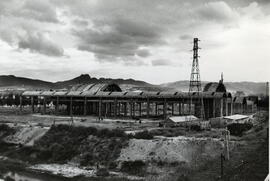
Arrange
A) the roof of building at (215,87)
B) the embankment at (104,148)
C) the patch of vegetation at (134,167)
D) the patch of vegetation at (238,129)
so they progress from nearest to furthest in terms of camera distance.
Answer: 1. the patch of vegetation at (134,167)
2. the embankment at (104,148)
3. the patch of vegetation at (238,129)
4. the roof of building at (215,87)

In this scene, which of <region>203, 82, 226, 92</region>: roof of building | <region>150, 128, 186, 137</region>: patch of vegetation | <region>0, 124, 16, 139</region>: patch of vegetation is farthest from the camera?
<region>203, 82, 226, 92</region>: roof of building

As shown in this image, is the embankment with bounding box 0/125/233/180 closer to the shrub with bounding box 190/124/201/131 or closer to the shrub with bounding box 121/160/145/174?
the shrub with bounding box 121/160/145/174

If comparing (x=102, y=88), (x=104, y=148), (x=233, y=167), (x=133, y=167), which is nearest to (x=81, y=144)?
(x=104, y=148)

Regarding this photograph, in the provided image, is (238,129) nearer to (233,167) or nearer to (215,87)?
(233,167)

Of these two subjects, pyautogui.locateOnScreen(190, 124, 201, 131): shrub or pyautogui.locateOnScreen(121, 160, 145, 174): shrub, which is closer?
pyautogui.locateOnScreen(121, 160, 145, 174): shrub

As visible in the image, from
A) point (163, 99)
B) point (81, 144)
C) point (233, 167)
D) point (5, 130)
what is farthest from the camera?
point (163, 99)

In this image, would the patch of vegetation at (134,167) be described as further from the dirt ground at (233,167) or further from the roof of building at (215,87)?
the roof of building at (215,87)

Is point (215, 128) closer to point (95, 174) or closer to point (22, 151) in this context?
point (95, 174)

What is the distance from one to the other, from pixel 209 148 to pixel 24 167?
61.1ft

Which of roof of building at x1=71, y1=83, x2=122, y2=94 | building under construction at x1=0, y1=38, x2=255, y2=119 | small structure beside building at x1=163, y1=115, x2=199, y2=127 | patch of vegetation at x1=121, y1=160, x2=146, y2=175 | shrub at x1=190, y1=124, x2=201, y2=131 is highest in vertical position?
roof of building at x1=71, y1=83, x2=122, y2=94

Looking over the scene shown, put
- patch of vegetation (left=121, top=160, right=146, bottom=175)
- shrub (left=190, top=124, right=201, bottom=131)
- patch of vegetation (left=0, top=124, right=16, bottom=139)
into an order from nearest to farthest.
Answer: patch of vegetation (left=121, top=160, right=146, bottom=175) → shrub (left=190, top=124, right=201, bottom=131) → patch of vegetation (left=0, top=124, right=16, bottom=139)

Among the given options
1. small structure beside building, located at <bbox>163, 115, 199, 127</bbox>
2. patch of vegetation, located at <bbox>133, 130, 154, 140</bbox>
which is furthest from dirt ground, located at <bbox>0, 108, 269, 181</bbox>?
small structure beside building, located at <bbox>163, 115, 199, 127</bbox>

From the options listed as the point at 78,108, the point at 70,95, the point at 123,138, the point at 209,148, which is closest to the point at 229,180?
the point at 209,148

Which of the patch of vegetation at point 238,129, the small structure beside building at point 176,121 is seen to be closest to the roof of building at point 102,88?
the small structure beside building at point 176,121
